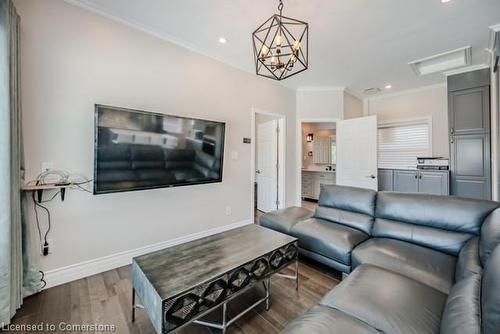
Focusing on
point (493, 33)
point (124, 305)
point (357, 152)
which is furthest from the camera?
point (357, 152)

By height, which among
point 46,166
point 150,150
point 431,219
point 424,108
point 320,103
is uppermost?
point 320,103

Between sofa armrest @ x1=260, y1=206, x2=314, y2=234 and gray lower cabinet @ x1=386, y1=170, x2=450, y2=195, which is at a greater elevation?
gray lower cabinet @ x1=386, y1=170, x2=450, y2=195

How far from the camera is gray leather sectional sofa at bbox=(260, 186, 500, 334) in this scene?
101 cm

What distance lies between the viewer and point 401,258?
1.71 meters

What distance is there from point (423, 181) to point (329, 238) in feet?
10.8

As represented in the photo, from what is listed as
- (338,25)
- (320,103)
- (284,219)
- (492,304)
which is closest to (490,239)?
(492,304)

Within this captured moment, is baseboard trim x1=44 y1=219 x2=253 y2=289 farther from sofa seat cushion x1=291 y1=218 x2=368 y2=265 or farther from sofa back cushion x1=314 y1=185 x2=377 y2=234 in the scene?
sofa back cushion x1=314 y1=185 x2=377 y2=234

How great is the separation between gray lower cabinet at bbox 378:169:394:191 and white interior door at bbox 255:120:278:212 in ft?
7.82

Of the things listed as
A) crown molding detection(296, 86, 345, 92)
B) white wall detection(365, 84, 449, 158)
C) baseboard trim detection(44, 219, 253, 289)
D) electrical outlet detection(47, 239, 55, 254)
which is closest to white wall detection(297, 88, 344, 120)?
crown molding detection(296, 86, 345, 92)

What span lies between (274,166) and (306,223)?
A: 2.22 m

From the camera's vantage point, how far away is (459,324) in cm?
84

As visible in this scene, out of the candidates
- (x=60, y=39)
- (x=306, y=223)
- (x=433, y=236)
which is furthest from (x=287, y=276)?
(x=60, y=39)

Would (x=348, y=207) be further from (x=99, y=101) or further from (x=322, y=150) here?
(x=322, y=150)

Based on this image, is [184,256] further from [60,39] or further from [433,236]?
[60,39]
